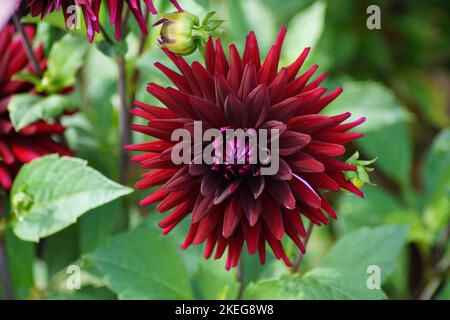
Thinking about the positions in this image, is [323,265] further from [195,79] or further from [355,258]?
[195,79]

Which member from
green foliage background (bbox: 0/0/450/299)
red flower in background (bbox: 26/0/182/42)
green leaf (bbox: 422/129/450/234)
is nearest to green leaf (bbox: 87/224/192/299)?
green foliage background (bbox: 0/0/450/299)

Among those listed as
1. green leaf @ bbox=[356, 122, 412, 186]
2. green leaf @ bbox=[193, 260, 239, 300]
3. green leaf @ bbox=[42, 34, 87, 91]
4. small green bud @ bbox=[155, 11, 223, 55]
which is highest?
small green bud @ bbox=[155, 11, 223, 55]

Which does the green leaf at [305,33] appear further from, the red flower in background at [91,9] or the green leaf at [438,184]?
the red flower in background at [91,9]

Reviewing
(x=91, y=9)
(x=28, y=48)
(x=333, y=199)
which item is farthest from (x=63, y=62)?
(x=333, y=199)

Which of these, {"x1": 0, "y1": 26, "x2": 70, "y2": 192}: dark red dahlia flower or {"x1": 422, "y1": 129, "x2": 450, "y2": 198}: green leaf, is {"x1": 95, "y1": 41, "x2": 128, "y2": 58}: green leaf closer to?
{"x1": 0, "y1": 26, "x2": 70, "y2": 192}: dark red dahlia flower


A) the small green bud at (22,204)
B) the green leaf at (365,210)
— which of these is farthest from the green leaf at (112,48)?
the green leaf at (365,210)

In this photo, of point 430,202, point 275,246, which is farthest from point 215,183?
point 430,202

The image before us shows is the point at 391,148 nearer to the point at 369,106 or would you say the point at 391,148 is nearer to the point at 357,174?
the point at 369,106

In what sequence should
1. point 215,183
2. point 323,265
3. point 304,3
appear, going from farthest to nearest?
point 304,3 → point 323,265 → point 215,183
